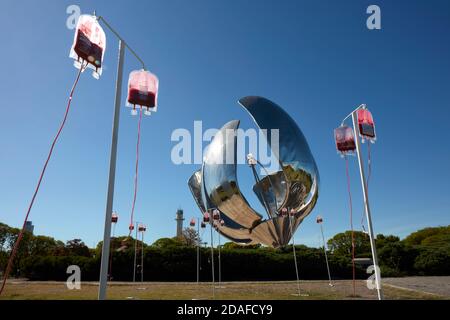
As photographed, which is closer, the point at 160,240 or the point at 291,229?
the point at 291,229

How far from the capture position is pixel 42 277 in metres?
23.5

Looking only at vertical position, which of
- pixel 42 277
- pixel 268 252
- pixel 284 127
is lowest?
pixel 42 277

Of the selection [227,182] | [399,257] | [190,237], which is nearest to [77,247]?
[190,237]

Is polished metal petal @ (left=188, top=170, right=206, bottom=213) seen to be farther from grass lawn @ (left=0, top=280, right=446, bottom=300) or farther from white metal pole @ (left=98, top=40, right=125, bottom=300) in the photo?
white metal pole @ (left=98, top=40, right=125, bottom=300)

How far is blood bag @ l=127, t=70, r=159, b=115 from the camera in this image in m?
5.70

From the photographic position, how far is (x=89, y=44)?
16.1ft

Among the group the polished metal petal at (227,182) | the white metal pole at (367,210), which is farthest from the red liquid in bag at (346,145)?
the polished metal petal at (227,182)

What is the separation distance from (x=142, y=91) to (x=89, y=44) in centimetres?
124

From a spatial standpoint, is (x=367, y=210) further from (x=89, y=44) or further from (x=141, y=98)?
(x=89, y=44)

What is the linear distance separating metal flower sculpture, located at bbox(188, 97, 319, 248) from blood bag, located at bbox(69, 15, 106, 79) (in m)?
13.2

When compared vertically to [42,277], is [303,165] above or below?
above
